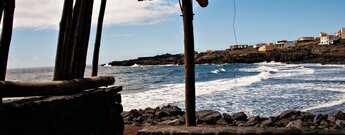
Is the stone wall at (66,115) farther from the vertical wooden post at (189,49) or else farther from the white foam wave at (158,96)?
the white foam wave at (158,96)

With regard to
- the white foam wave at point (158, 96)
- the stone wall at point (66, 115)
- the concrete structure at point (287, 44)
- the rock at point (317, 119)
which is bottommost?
the white foam wave at point (158, 96)

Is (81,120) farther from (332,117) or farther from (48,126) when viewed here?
(332,117)

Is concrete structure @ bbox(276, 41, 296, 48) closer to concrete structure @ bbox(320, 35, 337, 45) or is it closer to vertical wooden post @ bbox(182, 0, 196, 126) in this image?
concrete structure @ bbox(320, 35, 337, 45)

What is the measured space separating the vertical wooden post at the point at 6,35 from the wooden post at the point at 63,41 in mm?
944

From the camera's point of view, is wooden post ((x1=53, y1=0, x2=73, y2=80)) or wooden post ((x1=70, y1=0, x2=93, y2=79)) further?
wooden post ((x1=70, y1=0, x2=93, y2=79))

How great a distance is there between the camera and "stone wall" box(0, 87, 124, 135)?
3.52 meters

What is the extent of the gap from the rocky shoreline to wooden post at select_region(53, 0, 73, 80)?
8.18m

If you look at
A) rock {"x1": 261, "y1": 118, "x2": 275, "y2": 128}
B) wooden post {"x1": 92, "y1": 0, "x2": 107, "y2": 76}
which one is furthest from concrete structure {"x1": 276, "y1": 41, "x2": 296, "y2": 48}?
wooden post {"x1": 92, "y1": 0, "x2": 107, "y2": 76}

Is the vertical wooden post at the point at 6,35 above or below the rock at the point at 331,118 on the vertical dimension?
above

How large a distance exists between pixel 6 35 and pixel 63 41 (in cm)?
106

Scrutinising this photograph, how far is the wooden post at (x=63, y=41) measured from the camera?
15.0 ft

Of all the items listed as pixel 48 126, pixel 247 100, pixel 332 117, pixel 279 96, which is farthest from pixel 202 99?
pixel 48 126

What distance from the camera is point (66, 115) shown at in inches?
169

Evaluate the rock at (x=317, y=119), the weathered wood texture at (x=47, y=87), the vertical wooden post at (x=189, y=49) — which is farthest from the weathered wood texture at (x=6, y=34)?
the rock at (x=317, y=119)
